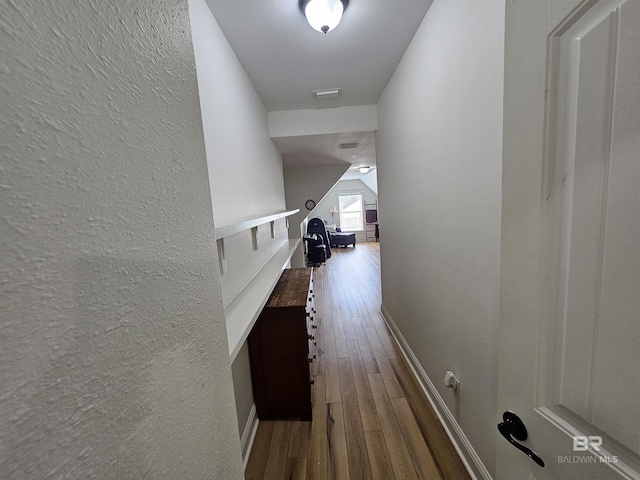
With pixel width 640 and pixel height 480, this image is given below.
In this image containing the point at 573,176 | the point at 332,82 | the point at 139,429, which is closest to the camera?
the point at 139,429

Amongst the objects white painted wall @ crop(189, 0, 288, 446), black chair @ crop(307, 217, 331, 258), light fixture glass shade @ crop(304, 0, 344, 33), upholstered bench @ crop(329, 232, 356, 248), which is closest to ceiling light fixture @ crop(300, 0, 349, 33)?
light fixture glass shade @ crop(304, 0, 344, 33)

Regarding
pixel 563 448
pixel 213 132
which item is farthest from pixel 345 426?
pixel 213 132

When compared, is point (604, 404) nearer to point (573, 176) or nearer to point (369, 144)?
point (573, 176)

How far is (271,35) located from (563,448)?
7.09ft

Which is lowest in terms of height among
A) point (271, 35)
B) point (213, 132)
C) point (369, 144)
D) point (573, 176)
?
point (573, 176)

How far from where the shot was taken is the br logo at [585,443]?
0.47 meters

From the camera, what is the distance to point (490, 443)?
1.17 m

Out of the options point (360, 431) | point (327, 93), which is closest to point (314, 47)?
point (327, 93)

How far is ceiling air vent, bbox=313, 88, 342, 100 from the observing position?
90.9 inches

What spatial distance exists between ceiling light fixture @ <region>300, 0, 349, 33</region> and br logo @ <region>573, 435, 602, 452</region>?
1806 mm

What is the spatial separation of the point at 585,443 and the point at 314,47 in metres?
2.17

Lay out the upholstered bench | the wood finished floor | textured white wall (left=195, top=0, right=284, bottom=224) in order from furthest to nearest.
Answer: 1. the upholstered bench
2. the wood finished floor
3. textured white wall (left=195, top=0, right=284, bottom=224)

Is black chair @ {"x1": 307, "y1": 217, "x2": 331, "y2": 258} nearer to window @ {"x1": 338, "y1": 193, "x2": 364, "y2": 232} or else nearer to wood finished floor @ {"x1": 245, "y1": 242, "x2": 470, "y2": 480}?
window @ {"x1": 338, "y1": 193, "x2": 364, "y2": 232}

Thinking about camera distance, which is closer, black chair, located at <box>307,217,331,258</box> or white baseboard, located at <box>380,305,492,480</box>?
white baseboard, located at <box>380,305,492,480</box>
